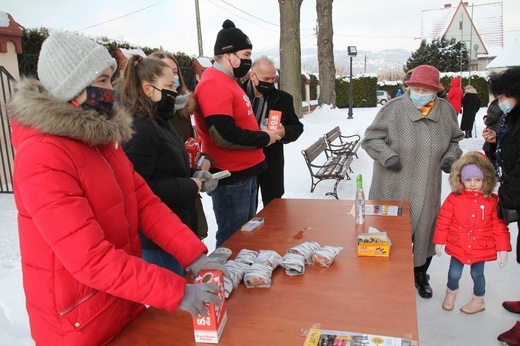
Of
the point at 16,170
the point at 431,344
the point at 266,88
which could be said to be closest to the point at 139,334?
the point at 16,170

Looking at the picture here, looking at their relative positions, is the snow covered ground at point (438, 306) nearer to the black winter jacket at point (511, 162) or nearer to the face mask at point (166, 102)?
the black winter jacket at point (511, 162)

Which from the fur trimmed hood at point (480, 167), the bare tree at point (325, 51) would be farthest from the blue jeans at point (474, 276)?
the bare tree at point (325, 51)

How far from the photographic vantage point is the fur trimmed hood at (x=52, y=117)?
3.76ft

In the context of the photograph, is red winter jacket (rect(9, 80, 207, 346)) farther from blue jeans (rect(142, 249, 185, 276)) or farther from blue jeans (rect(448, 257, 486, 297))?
blue jeans (rect(448, 257, 486, 297))

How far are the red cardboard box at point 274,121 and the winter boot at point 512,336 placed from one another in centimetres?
210

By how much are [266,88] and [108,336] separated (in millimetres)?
2360

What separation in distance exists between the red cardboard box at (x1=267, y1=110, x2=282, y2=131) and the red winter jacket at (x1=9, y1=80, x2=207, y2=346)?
1866 millimetres

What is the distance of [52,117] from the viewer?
45.4 inches

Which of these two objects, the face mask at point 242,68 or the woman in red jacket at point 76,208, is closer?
the woman in red jacket at point 76,208

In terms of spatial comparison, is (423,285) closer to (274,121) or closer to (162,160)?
(274,121)

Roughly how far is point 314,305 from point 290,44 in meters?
9.88

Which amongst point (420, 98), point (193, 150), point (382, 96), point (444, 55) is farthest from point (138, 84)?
point (444, 55)

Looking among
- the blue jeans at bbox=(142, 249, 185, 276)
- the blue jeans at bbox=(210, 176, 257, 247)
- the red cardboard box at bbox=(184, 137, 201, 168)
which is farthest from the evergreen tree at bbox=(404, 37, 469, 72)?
the blue jeans at bbox=(142, 249, 185, 276)

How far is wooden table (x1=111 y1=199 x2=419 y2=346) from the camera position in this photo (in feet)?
4.35
